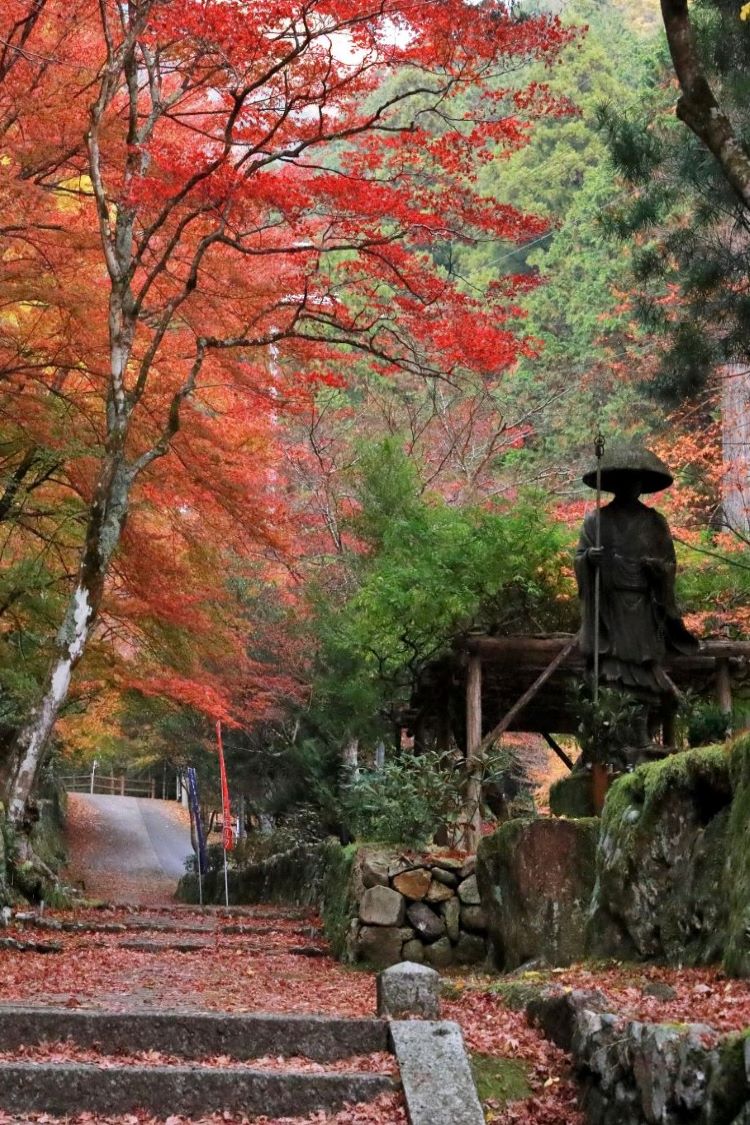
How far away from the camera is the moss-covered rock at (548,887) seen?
295 inches

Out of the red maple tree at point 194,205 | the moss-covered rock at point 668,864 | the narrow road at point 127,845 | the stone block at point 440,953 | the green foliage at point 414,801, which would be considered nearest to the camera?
the moss-covered rock at point 668,864

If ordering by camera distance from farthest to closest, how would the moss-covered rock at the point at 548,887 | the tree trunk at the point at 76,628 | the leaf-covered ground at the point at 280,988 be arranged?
the tree trunk at the point at 76,628 → the moss-covered rock at the point at 548,887 → the leaf-covered ground at the point at 280,988

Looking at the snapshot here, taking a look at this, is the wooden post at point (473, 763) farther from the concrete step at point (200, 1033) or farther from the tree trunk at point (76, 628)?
the concrete step at point (200, 1033)

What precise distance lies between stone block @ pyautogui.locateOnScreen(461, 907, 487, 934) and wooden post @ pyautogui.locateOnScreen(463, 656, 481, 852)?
1017mm

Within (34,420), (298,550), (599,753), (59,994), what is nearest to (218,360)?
(34,420)

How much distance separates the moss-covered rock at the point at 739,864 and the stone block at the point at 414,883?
15.7 ft

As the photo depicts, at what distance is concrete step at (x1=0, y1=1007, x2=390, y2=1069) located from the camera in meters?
5.31

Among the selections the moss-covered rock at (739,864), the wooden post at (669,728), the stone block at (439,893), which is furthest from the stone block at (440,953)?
the moss-covered rock at (739,864)

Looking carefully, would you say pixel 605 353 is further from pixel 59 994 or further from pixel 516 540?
pixel 59 994

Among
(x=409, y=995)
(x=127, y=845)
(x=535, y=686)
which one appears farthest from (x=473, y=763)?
(x=127, y=845)

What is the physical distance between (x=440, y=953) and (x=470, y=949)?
0.85 feet

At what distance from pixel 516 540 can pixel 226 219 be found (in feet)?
15.0

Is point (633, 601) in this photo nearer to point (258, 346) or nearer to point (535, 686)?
point (535, 686)

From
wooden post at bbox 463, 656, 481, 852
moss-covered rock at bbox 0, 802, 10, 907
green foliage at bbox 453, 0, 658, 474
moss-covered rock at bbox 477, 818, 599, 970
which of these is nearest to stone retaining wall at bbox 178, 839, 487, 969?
wooden post at bbox 463, 656, 481, 852
